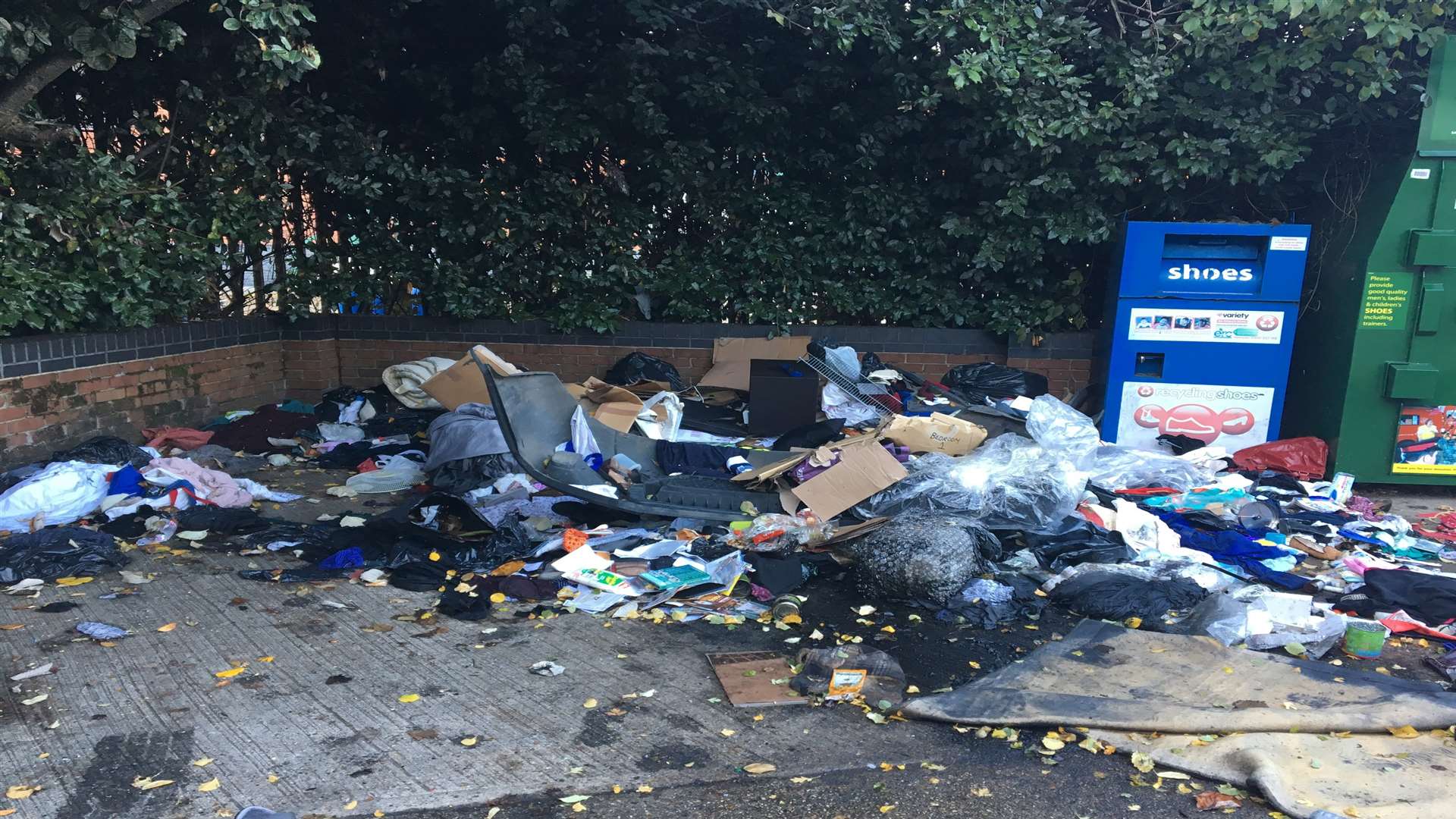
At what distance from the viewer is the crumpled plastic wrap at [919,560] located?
4.12 meters

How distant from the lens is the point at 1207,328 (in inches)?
252

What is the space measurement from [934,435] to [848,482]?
3.79ft

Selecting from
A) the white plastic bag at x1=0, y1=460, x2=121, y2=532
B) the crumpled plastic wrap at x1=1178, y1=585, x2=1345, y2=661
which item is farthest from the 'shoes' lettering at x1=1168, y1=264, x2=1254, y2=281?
the white plastic bag at x1=0, y1=460, x2=121, y2=532

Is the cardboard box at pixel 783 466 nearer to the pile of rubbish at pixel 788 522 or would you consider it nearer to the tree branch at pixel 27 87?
the pile of rubbish at pixel 788 522

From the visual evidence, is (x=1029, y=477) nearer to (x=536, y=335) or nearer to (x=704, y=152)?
(x=704, y=152)

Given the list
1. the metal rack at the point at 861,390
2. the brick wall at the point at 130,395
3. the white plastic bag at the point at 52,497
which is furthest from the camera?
the metal rack at the point at 861,390

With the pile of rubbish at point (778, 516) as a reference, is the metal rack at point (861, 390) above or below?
above

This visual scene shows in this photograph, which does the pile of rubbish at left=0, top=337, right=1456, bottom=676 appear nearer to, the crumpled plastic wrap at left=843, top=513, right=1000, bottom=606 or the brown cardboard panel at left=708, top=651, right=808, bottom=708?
the crumpled plastic wrap at left=843, top=513, right=1000, bottom=606

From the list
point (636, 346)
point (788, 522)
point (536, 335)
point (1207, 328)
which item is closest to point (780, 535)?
point (788, 522)

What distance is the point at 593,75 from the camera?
7.46m

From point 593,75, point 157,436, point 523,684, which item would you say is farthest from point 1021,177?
point 157,436

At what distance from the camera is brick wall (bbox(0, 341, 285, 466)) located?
5668 mm

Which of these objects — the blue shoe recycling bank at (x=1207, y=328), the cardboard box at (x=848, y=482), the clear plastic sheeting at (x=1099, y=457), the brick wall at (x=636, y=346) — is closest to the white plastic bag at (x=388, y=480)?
the brick wall at (x=636, y=346)

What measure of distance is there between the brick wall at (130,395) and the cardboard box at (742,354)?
12.5 ft
